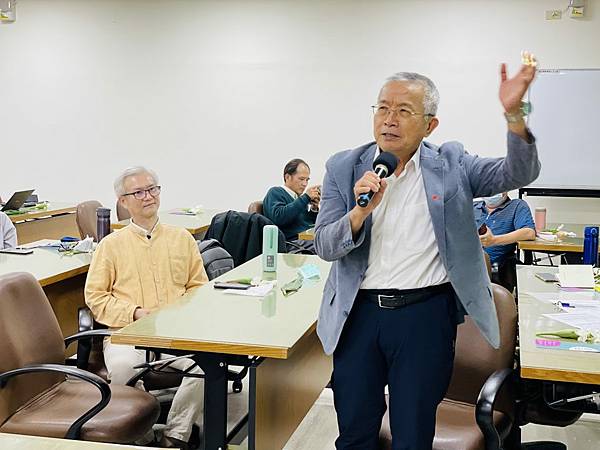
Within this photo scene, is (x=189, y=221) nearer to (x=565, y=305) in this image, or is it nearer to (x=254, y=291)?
(x=254, y=291)

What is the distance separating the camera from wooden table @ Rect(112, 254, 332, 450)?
2324 mm

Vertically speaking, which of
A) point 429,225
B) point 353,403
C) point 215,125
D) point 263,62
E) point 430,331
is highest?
point 263,62

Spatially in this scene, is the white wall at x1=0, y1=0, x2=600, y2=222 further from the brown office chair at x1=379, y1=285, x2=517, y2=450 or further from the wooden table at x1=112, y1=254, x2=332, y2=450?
the brown office chair at x1=379, y1=285, x2=517, y2=450

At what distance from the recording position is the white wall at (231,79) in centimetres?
671

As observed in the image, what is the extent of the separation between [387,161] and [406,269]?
293 millimetres

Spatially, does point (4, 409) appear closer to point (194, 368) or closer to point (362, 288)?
point (194, 368)

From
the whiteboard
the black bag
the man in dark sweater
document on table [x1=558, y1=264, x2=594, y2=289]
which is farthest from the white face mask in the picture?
the black bag

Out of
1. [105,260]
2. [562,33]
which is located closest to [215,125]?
[562,33]

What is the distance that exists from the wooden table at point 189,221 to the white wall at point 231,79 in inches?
54.6

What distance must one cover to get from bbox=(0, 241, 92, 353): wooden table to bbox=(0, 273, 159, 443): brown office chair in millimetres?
929

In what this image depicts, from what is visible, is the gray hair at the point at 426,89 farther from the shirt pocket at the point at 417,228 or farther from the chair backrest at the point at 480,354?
the chair backrest at the point at 480,354

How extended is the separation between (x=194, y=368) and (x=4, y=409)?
2.61 feet

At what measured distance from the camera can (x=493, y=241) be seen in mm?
4754

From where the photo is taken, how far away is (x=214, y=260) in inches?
146
